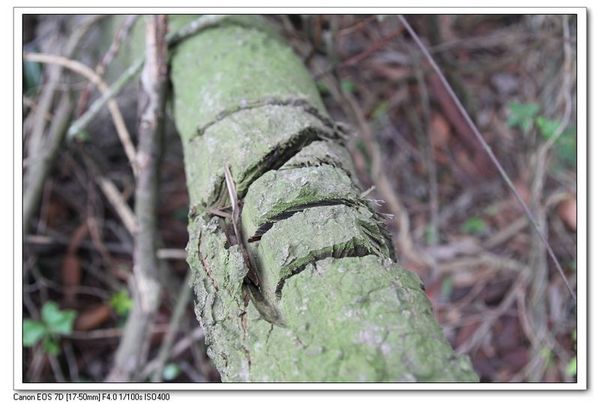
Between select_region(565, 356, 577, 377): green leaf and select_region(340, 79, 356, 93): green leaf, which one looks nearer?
select_region(565, 356, 577, 377): green leaf

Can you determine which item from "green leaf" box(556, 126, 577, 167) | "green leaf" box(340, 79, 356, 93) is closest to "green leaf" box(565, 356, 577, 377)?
"green leaf" box(556, 126, 577, 167)

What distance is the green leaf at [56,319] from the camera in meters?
1.45

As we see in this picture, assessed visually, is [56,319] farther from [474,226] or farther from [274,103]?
[474,226]

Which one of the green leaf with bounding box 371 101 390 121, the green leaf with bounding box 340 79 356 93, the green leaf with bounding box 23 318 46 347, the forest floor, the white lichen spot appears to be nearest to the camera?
the white lichen spot

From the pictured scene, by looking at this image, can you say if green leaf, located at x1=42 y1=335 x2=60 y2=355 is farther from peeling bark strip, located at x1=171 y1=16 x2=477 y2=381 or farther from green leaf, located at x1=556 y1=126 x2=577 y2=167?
green leaf, located at x1=556 y1=126 x2=577 y2=167

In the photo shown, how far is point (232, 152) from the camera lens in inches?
34.1

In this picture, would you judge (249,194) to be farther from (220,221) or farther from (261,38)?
(261,38)

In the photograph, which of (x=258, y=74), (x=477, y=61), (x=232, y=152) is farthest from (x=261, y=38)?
(x=477, y=61)

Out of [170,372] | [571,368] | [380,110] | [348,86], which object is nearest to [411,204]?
[380,110]

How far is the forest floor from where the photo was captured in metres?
1.50

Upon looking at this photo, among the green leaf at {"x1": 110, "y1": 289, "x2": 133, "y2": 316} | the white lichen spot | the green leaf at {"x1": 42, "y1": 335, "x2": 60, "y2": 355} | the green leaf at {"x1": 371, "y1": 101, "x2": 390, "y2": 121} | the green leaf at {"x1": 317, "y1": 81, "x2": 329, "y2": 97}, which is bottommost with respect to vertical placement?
the green leaf at {"x1": 42, "y1": 335, "x2": 60, "y2": 355}

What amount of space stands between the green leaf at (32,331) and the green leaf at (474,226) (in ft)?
4.12

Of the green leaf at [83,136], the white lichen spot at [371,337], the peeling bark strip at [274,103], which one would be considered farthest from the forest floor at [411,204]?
the white lichen spot at [371,337]

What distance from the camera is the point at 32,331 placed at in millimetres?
1421
